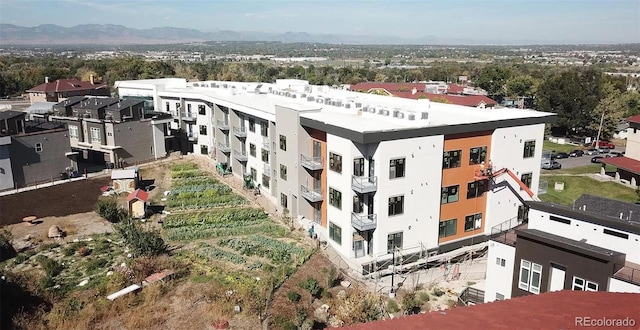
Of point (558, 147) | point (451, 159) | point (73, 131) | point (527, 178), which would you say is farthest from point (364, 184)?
point (558, 147)

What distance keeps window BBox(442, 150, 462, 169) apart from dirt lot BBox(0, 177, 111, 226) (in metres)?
27.4

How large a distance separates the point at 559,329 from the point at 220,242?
26.5m

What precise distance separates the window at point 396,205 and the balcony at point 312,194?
5.31 metres

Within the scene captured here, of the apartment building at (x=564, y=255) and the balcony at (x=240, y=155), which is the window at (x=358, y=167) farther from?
the balcony at (x=240, y=155)

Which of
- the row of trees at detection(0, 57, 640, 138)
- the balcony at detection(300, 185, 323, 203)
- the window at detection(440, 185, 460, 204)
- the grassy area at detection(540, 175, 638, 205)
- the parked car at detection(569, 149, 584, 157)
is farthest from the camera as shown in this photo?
the row of trees at detection(0, 57, 640, 138)

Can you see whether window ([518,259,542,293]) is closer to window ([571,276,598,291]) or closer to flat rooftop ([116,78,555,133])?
window ([571,276,598,291])

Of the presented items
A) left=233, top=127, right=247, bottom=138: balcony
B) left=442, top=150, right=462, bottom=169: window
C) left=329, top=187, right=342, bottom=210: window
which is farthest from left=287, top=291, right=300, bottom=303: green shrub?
left=233, top=127, right=247, bottom=138: balcony

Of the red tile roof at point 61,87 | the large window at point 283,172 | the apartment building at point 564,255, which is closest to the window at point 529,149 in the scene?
the apartment building at point 564,255

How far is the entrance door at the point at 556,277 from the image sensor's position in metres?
→ 18.2

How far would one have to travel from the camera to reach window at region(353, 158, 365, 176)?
28.9 meters

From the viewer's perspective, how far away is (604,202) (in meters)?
23.4

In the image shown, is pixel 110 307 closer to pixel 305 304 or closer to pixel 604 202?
pixel 305 304

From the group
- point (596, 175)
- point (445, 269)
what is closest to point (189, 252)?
point (445, 269)

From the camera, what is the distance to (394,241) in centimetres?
2994
